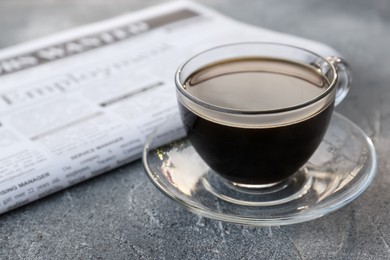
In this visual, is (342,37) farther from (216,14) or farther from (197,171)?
(197,171)

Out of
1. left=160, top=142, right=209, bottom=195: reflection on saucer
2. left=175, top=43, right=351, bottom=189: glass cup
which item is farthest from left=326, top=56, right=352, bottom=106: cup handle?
left=160, top=142, right=209, bottom=195: reflection on saucer

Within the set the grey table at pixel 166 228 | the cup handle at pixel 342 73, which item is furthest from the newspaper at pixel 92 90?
the cup handle at pixel 342 73

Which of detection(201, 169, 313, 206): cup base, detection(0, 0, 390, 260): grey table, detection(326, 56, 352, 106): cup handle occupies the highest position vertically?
detection(326, 56, 352, 106): cup handle

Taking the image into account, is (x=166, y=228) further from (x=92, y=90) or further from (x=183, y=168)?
(x=92, y=90)

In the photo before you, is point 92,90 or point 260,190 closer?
point 260,190

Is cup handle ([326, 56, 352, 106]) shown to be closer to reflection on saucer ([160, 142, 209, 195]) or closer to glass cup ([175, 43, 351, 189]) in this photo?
glass cup ([175, 43, 351, 189])

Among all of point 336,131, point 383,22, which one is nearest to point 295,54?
point 336,131

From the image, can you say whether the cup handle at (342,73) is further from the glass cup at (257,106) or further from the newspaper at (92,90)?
the newspaper at (92,90)

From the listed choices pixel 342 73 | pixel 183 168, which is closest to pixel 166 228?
pixel 183 168
